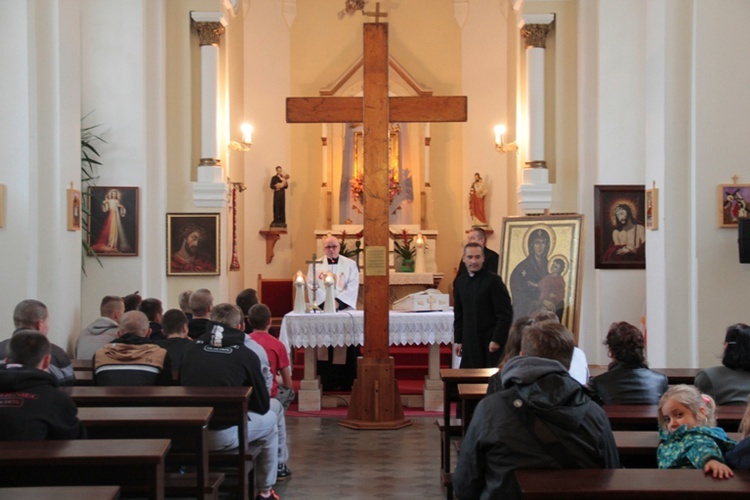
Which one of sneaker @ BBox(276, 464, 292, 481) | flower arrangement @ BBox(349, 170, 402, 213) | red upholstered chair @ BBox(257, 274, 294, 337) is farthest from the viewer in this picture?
flower arrangement @ BBox(349, 170, 402, 213)

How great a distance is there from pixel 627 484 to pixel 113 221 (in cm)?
900

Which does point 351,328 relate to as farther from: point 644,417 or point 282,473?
point 644,417

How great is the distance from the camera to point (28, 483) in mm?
4562

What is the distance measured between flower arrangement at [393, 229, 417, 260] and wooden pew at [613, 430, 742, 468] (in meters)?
10.4

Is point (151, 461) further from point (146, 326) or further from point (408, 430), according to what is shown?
point (408, 430)

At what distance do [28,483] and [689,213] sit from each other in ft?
20.6

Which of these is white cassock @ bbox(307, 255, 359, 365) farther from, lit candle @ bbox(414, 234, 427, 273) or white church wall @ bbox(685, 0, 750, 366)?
white church wall @ bbox(685, 0, 750, 366)

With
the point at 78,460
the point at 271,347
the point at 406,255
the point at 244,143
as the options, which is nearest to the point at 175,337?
the point at 271,347

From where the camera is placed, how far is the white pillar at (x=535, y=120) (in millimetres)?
12617

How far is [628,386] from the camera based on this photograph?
5652 millimetres

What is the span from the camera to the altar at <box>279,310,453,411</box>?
10812 mm

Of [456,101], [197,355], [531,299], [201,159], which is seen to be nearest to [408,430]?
[531,299]

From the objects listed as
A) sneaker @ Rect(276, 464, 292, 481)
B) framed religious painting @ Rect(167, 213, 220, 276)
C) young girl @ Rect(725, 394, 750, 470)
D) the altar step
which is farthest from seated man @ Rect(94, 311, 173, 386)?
framed religious painting @ Rect(167, 213, 220, 276)

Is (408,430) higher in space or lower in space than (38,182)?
lower
